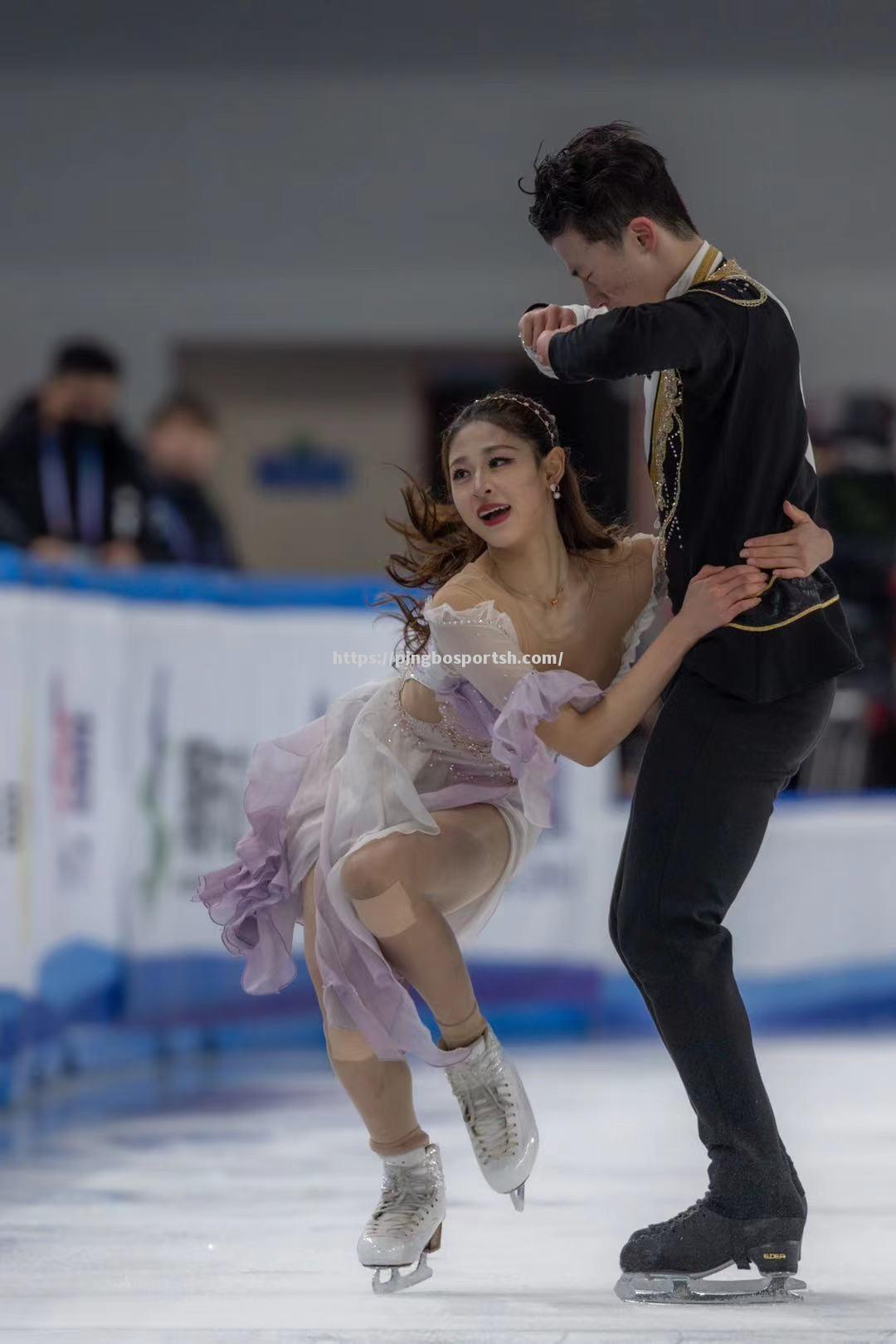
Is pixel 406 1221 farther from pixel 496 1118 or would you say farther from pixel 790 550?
pixel 790 550

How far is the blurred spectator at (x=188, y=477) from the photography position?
19.8 ft

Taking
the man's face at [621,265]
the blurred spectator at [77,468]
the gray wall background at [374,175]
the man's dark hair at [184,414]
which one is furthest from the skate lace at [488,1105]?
the gray wall background at [374,175]

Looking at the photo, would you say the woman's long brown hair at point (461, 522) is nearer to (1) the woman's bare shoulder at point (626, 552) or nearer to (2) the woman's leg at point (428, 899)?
(1) the woman's bare shoulder at point (626, 552)

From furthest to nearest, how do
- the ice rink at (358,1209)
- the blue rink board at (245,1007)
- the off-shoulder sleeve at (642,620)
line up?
the blue rink board at (245,1007) → the off-shoulder sleeve at (642,620) → the ice rink at (358,1209)

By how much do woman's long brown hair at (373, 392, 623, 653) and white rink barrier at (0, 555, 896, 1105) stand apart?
5.61 ft

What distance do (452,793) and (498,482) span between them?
17.6 inches

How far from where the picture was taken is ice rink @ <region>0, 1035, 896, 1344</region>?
2285 mm

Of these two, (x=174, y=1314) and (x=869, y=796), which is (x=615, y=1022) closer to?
(x=869, y=796)

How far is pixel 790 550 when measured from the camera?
2328mm

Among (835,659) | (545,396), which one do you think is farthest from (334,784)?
(545,396)

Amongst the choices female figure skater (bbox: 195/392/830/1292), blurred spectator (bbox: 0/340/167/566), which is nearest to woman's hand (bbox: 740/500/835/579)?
female figure skater (bbox: 195/392/830/1292)

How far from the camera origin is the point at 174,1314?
2332 mm

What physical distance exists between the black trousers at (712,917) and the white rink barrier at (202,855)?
84.3 inches

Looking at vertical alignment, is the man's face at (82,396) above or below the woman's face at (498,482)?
above
